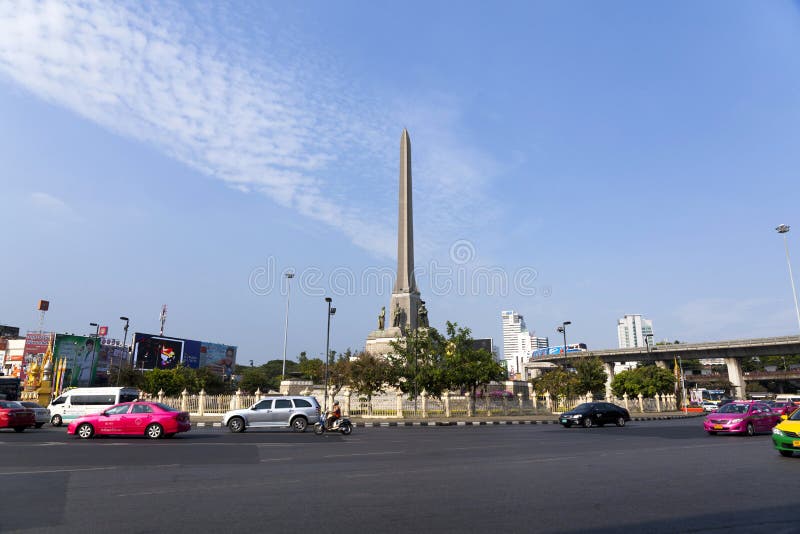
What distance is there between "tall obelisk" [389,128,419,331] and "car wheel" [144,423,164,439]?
34.4m

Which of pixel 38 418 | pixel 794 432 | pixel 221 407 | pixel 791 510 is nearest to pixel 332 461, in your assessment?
pixel 791 510

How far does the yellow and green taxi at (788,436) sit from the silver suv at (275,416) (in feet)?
55.1

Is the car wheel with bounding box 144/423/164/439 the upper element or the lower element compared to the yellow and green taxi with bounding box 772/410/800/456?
lower

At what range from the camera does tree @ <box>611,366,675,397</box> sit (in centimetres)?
5941

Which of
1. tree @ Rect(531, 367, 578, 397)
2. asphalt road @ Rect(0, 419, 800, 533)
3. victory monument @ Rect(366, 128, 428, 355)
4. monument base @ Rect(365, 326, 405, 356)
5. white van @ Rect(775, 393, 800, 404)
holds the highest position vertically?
victory monument @ Rect(366, 128, 428, 355)

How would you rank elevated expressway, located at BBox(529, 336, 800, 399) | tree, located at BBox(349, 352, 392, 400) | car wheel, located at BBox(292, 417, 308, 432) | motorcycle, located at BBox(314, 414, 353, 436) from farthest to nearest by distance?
elevated expressway, located at BBox(529, 336, 800, 399)
tree, located at BBox(349, 352, 392, 400)
car wheel, located at BBox(292, 417, 308, 432)
motorcycle, located at BBox(314, 414, 353, 436)

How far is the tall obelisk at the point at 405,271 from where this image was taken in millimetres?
53000

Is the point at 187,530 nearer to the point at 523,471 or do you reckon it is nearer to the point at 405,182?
the point at 523,471

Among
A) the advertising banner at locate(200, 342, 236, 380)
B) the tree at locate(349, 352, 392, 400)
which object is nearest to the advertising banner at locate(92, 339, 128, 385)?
the advertising banner at locate(200, 342, 236, 380)

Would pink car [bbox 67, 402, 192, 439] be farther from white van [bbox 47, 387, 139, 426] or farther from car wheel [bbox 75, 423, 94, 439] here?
white van [bbox 47, 387, 139, 426]

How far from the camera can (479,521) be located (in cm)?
633

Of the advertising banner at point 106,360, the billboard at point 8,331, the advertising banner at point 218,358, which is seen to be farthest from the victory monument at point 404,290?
the billboard at point 8,331

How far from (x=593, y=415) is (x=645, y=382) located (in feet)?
120

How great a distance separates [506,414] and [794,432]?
99.3 ft
